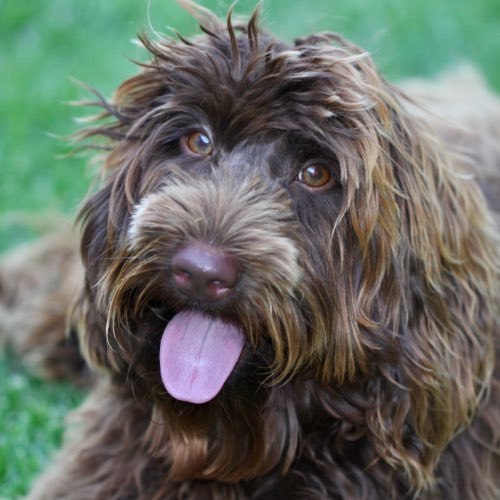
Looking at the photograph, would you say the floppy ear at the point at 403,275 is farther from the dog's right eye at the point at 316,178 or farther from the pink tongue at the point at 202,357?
the pink tongue at the point at 202,357

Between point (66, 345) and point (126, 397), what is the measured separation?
1.35 m

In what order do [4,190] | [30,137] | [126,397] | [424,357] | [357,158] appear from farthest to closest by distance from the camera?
[30,137] → [4,190] → [126,397] → [424,357] → [357,158]

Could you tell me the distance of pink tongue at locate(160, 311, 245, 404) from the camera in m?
3.14

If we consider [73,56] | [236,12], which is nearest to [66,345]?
[236,12]

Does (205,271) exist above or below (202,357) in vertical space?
above

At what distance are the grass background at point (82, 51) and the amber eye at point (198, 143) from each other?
263 centimetres

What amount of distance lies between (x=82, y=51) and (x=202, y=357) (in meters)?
5.27

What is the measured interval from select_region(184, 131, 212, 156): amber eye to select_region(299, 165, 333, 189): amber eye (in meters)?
0.31

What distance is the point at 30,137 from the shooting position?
22.5 feet

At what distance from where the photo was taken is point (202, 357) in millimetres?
3156

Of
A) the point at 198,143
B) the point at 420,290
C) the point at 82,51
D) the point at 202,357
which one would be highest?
the point at 82,51

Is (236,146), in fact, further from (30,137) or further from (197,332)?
(30,137)

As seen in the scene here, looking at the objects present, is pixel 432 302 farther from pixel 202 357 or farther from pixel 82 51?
pixel 82 51

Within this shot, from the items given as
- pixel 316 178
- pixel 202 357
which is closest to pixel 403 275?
pixel 316 178
